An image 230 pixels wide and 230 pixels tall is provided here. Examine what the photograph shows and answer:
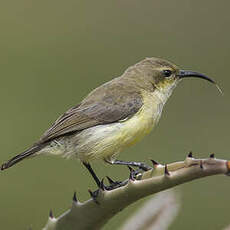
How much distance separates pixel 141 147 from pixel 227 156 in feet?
3.26

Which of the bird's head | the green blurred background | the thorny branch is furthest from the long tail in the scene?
the green blurred background

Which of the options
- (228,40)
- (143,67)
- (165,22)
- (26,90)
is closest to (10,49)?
(26,90)

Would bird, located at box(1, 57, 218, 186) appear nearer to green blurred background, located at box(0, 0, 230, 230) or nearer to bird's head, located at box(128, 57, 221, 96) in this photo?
bird's head, located at box(128, 57, 221, 96)

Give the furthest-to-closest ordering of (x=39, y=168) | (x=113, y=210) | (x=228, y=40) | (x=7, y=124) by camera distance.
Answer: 1. (x=228, y=40)
2. (x=7, y=124)
3. (x=39, y=168)
4. (x=113, y=210)

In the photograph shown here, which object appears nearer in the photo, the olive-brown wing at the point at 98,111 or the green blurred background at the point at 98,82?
the olive-brown wing at the point at 98,111

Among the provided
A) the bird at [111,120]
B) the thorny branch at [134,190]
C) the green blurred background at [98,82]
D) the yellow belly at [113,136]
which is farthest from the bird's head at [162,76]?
the thorny branch at [134,190]

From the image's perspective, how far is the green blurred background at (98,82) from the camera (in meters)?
6.27

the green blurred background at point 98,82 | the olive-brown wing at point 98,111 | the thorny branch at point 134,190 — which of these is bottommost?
the green blurred background at point 98,82

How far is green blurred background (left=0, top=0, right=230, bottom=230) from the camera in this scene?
627 centimetres

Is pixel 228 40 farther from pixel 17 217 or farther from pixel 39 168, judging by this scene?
pixel 17 217

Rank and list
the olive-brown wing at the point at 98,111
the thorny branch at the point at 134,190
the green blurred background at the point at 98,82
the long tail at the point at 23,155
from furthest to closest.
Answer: the green blurred background at the point at 98,82 → the olive-brown wing at the point at 98,111 → the long tail at the point at 23,155 → the thorny branch at the point at 134,190

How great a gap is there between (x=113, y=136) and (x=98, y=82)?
13.7 ft

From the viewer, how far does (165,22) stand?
920 centimetres

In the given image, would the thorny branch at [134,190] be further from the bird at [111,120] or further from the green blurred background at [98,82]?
the green blurred background at [98,82]
